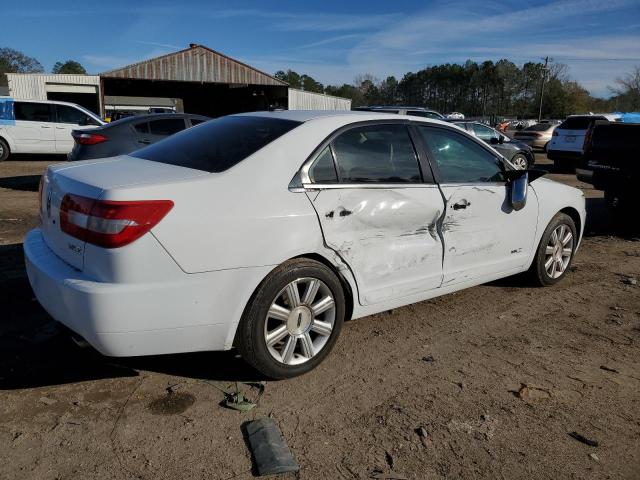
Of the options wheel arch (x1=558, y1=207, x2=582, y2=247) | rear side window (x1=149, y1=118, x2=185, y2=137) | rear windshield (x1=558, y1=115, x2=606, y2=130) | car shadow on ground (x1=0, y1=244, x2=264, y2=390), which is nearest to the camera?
car shadow on ground (x1=0, y1=244, x2=264, y2=390)

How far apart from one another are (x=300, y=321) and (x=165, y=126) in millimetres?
7771

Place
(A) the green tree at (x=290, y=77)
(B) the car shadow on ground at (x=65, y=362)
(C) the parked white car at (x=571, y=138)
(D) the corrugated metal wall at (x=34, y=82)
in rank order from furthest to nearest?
(A) the green tree at (x=290, y=77), (D) the corrugated metal wall at (x=34, y=82), (C) the parked white car at (x=571, y=138), (B) the car shadow on ground at (x=65, y=362)

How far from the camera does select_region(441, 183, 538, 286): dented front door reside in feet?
12.9

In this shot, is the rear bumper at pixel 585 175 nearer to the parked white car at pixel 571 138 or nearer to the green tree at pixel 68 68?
the parked white car at pixel 571 138

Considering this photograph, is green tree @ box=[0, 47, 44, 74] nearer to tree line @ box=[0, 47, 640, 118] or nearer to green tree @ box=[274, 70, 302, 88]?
tree line @ box=[0, 47, 640, 118]

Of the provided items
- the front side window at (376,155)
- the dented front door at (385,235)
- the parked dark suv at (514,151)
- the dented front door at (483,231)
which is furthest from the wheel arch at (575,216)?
the parked dark suv at (514,151)

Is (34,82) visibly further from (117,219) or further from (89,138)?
(117,219)

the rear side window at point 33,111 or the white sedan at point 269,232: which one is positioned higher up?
the rear side window at point 33,111

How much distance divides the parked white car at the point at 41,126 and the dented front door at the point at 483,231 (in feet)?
A: 42.7

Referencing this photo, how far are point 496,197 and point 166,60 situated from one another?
3227 cm

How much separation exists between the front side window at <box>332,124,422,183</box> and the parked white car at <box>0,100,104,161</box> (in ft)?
42.2

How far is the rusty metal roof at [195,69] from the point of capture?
32500 millimetres

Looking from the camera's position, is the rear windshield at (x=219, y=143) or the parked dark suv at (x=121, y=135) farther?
the parked dark suv at (x=121, y=135)

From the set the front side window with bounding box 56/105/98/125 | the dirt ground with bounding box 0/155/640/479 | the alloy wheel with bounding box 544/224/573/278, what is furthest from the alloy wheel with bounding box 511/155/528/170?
the front side window with bounding box 56/105/98/125
